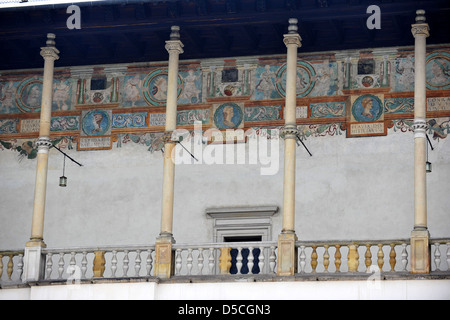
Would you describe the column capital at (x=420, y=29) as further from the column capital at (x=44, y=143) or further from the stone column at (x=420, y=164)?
the column capital at (x=44, y=143)

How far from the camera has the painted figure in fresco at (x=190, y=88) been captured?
20.1 meters

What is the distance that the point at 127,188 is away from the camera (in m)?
20.0

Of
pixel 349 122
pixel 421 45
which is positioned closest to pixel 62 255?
pixel 349 122

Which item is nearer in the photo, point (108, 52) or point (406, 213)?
point (406, 213)

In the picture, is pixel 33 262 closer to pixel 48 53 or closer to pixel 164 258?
pixel 164 258

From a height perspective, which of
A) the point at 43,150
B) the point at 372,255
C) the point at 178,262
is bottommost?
the point at 178,262

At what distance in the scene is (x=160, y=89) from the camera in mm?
20281

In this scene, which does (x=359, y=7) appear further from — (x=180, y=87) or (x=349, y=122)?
(x=180, y=87)

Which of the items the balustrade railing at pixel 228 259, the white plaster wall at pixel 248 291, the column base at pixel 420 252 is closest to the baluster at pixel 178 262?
the balustrade railing at pixel 228 259

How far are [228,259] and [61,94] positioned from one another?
16.9ft

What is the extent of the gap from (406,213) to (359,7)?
3.41 meters

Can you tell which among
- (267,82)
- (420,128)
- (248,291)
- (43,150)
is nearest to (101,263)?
(43,150)

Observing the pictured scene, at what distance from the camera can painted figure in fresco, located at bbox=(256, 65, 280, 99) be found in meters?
19.8

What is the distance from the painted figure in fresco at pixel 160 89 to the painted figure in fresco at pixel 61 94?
1.63m
